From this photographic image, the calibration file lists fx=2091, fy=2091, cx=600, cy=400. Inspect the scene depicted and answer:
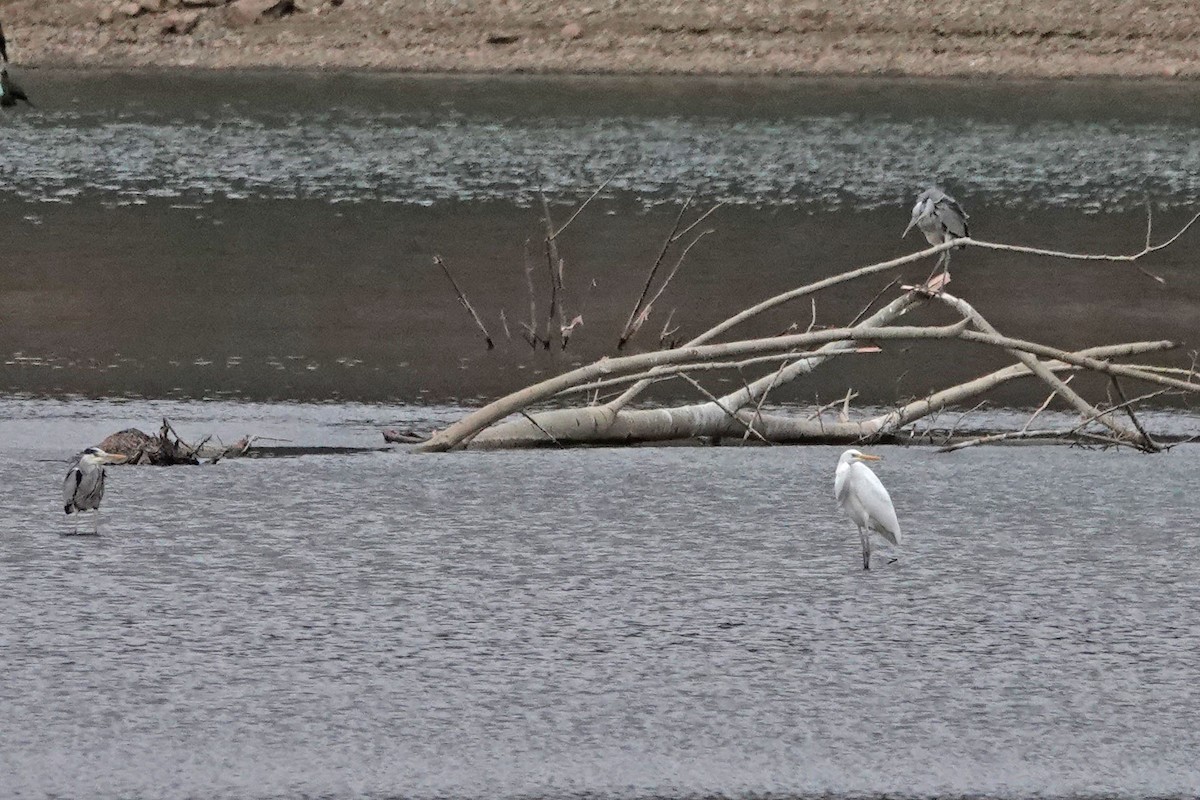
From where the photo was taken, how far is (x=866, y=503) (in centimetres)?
741

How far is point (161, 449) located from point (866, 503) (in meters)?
3.50

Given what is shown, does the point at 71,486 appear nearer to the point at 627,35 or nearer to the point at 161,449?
the point at 161,449

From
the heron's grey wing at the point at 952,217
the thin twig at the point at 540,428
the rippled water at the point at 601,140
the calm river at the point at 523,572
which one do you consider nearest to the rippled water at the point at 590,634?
the calm river at the point at 523,572

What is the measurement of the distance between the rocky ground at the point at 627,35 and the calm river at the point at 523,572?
3090 cm

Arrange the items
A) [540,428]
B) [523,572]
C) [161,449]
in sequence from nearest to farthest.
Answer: [523,572], [161,449], [540,428]

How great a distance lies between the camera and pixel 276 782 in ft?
17.1

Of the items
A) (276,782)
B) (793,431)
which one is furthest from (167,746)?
(793,431)

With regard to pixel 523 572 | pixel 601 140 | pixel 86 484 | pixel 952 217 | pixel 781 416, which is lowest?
pixel 523 572

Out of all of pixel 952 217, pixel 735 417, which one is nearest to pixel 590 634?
pixel 735 417

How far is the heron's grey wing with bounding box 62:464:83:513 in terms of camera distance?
26.1 feet

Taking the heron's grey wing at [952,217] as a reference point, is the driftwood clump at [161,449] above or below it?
below

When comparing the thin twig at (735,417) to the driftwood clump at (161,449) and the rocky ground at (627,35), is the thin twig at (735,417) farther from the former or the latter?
the rocky ground at (627,35)

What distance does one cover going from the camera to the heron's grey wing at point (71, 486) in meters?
7.95

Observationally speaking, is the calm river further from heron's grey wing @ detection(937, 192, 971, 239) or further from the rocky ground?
the rocky ground
